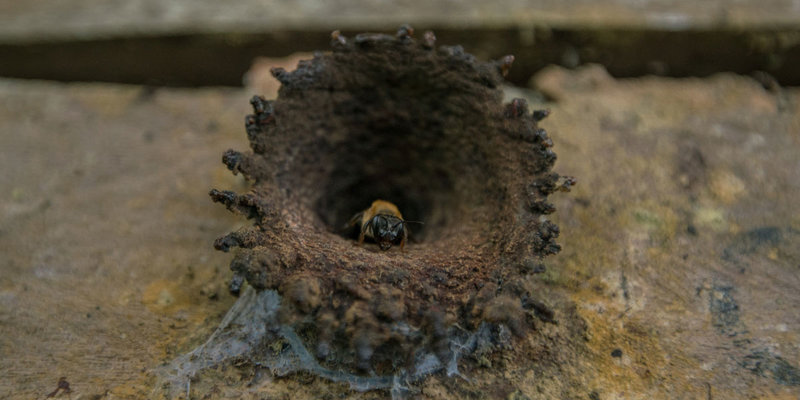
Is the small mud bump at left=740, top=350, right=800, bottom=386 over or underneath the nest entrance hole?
underneath

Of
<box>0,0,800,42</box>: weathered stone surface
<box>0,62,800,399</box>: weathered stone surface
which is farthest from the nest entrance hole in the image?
<box>0,0,800,42</box>: weathered stone surface

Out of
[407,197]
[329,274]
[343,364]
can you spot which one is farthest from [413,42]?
[343,364]

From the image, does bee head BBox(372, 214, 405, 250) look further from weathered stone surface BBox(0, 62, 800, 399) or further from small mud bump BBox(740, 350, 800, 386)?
small mud bump BBox(740, 350, 800, 386)

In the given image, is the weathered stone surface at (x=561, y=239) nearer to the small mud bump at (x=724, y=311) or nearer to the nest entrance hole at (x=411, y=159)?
the small mud bump at (x=724, y=311)

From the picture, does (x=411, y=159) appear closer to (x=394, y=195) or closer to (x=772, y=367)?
(x=394, y=195)

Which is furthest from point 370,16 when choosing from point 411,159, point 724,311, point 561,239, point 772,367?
point 772,367

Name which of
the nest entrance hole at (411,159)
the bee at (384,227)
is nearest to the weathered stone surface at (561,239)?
the nest entrance hole at (411,159)
